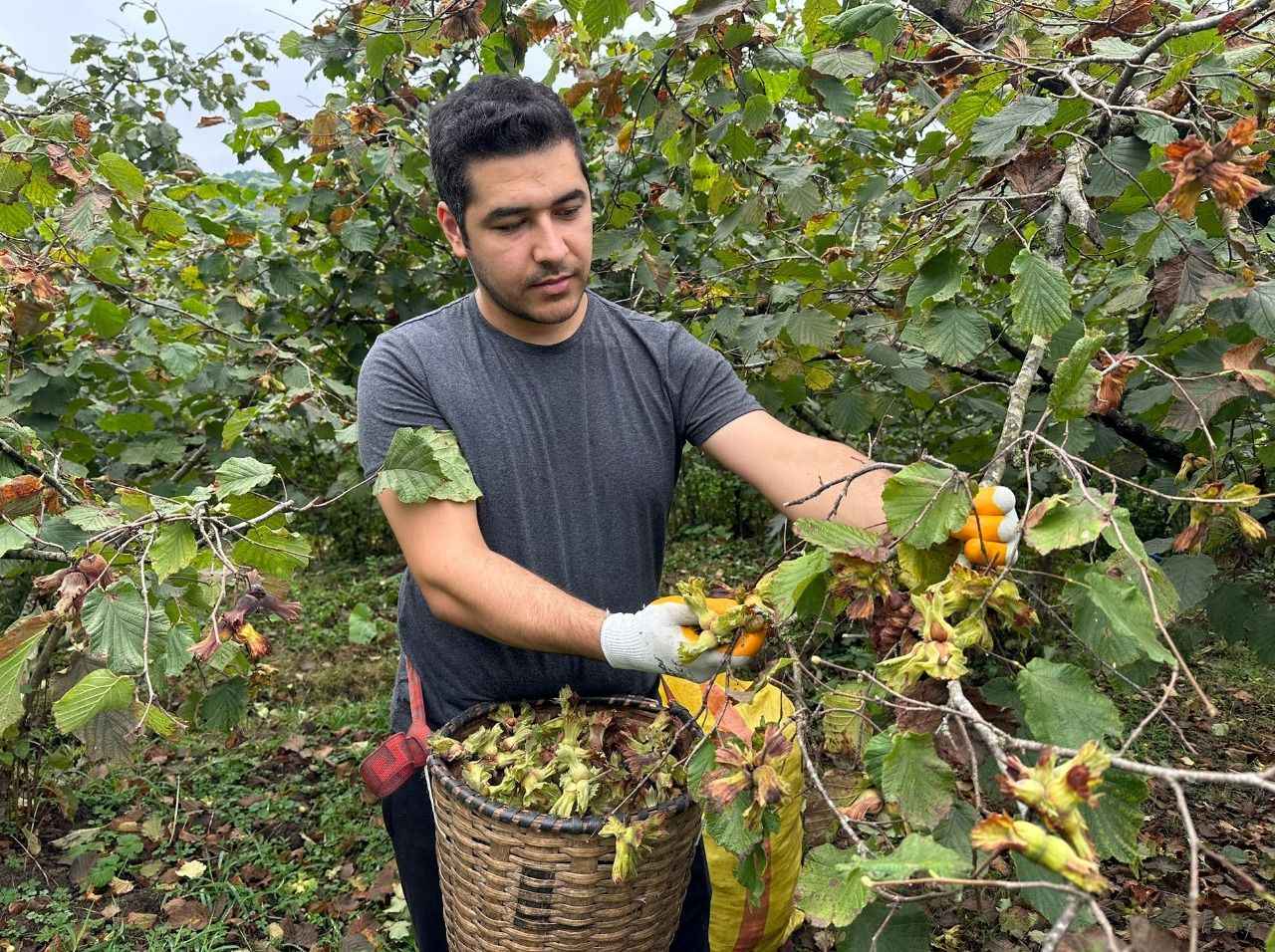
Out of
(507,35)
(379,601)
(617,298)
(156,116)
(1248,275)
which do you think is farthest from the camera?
(379,601)

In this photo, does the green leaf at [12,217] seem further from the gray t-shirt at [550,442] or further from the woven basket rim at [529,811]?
the woven basket rim at [529,811]

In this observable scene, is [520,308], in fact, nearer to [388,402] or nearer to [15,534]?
[388,402]

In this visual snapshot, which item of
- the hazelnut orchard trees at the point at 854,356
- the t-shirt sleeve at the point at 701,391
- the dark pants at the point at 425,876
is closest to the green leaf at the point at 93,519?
the hazelnut orchard trees at the point at 854,356

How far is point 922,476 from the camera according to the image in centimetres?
94

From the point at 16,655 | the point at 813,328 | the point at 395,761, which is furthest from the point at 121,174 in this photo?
the point at 813,328

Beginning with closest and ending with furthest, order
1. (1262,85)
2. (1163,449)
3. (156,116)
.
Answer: (1262,85)
(1163,449)
(156,116)

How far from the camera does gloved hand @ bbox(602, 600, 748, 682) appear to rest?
1.31 meters

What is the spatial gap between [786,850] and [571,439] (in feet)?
3.65

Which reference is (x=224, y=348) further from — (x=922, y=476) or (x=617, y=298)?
(x=922, y=476)

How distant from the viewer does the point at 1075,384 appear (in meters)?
0.95

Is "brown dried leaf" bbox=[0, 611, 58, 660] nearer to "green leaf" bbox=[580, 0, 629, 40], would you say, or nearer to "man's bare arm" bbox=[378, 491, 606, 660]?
"man's bare arm" bbox=[378, 491, 606, 660]

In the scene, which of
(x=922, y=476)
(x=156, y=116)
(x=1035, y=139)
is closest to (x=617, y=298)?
(x=1035, y=139)

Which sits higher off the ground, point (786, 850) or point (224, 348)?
point (224, 348)

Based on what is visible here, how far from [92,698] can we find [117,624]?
0.34 ft
